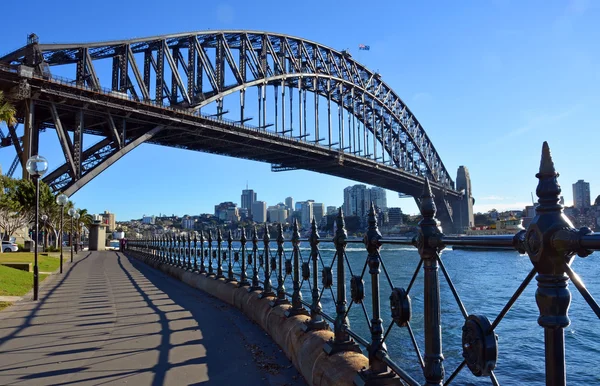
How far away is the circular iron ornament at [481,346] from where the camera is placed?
173 cm

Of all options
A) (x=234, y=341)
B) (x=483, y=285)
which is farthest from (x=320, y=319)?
(x=483, y=285)

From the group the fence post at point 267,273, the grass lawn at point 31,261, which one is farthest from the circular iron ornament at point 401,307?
the grass lawn at point 31,261

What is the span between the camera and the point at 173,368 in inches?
175

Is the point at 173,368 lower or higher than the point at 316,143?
lower

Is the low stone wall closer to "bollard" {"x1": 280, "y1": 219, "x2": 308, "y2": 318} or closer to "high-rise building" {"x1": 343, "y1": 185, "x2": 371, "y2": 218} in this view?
"bollard" {"x1": 280, "y1": 219, "x2": 308, "y2": 318}

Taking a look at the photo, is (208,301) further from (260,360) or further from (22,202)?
(22,202)

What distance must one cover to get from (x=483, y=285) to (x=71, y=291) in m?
15.6

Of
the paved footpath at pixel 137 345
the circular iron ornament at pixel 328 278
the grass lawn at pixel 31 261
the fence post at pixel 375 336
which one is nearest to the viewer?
the fence post at pixel 375 336

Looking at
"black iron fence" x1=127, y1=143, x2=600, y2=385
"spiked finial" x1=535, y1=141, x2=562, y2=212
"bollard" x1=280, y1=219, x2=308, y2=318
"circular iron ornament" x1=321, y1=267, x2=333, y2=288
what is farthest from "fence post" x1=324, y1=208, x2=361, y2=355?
"spiked finial" x1=535, y1=141, x2=562, y2=212

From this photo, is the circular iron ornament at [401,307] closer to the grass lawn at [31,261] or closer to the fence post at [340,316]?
the fence post at [340,316]

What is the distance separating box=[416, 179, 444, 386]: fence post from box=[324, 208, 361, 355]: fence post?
1.50m

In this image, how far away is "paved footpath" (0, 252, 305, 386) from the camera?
13.9ft

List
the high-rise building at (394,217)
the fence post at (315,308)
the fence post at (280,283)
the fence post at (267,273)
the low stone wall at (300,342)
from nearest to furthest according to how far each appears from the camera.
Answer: the low stone wall at (300,342), the fence post at (315,308), the fence post at (280,283), the fence post at (267,273), the high-rise building at (394,217)

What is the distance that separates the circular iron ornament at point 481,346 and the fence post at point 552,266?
0.92 ft
